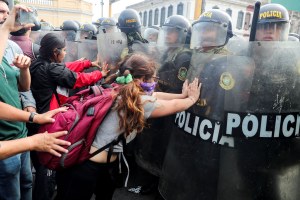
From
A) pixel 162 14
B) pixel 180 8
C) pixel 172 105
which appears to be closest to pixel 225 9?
pixel 180 8

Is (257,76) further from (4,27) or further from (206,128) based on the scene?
(4,27)

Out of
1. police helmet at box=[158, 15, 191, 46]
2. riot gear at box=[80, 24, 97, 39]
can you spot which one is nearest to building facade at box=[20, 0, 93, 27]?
riot gear at box=[80, 24, 97, 39]

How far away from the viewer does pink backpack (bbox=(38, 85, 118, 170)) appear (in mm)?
1708

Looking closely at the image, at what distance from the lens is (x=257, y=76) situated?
6.85 feet

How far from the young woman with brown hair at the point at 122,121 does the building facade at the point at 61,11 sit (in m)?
32.6

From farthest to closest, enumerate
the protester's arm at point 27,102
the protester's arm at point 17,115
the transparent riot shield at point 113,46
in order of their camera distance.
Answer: the transparent riot shield at point 113,46 → the protester's arm at point 27,102 → the protester's arm at point 17,115

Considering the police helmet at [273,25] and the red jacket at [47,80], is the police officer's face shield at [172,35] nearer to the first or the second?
the police helmet at [273,25]

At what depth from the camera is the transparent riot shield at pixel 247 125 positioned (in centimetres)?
209

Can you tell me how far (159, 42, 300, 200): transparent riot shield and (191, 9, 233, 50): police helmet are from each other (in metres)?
0.59

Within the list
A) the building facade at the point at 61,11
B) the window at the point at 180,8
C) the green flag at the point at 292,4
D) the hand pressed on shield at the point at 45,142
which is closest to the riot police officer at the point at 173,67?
the hand pressed on shield at the point at 45,142

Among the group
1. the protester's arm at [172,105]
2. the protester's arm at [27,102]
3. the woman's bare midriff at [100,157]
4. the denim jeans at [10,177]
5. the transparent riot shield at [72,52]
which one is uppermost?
the transparent riot shield at [72,52]

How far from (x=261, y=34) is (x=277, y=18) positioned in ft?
0.90

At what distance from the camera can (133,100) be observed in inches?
68.0

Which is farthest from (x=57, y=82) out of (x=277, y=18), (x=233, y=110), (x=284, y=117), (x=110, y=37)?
(x=277, y=18)
